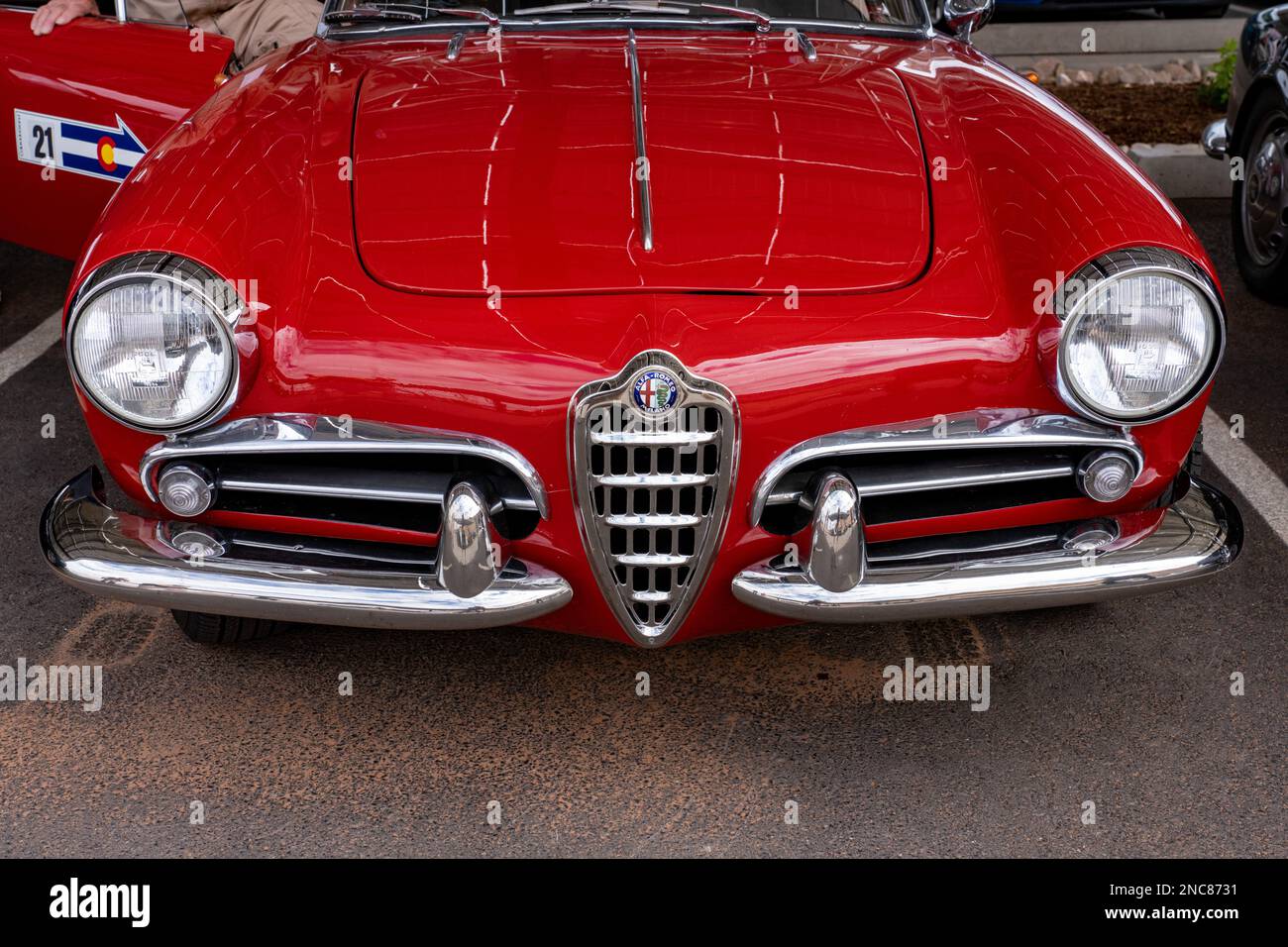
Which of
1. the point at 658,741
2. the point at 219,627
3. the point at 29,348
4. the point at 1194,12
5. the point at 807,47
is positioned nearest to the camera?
the point at 658,741

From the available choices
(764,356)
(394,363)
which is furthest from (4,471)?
(764,356)

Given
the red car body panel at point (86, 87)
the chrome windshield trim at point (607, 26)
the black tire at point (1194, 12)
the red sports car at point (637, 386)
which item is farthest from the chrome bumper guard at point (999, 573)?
the black tire at point (1194, 12)

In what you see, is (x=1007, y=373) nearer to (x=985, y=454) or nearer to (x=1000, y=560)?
(x=985, y=454)

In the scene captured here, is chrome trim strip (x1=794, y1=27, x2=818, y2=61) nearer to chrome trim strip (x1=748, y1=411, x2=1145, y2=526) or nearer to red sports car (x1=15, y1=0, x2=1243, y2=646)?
red sports car (x1=15, y1=0, x2=1243, y2=646)

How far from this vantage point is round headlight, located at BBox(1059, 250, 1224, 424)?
206 centimetres

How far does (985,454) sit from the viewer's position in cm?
212

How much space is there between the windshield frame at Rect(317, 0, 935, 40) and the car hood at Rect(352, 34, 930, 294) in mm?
193

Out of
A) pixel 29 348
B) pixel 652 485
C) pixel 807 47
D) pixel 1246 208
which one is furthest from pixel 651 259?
pixel 1246 208

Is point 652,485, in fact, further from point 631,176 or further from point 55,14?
point 55,14

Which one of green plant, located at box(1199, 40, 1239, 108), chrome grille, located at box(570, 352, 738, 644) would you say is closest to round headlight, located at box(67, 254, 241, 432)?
chrome grille, located at box(570, 352, 738, 644)

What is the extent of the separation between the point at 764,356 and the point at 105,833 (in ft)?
4.43

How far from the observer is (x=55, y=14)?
10.8ft

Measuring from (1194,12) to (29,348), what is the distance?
23.3ft

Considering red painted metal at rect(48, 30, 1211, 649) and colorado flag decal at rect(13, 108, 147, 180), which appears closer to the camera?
red painted metal at rect(48, 30, 1211, 649)
